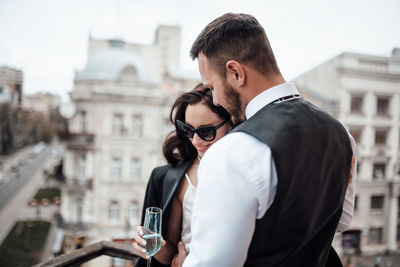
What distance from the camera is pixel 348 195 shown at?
1.01 meters

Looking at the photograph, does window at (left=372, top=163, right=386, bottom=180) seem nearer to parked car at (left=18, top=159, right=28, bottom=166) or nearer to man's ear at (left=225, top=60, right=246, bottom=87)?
man's ear at (left=225, top=60, right=246, bottom=87)

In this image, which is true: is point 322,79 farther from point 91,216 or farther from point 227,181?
point 227,181

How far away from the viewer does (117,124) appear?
10531 mm

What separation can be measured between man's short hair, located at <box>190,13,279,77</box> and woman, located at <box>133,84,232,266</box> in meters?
0.62

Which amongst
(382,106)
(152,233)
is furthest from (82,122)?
(382,106)

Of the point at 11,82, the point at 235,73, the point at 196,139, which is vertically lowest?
the point at 196,139

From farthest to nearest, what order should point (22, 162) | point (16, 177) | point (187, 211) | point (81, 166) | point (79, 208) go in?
point (22, 162) < point (16, 177) < point (79, 208) < point (81, 166) < point (187, 211)

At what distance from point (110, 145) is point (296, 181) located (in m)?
10.4

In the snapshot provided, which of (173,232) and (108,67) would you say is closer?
(173,232)

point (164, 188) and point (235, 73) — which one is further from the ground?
point (235, 73)

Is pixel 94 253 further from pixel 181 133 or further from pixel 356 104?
pixel 356 104

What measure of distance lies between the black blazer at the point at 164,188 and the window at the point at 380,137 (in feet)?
42.2

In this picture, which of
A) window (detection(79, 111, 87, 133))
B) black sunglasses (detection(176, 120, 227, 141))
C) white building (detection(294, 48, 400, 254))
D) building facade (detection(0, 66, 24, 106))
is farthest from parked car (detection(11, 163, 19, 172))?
black sunglasses (detection(176, 120, 227, 141))

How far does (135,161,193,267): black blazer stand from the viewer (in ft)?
4.47
